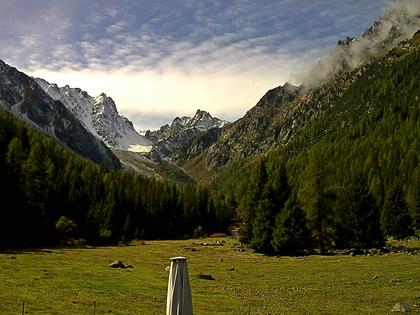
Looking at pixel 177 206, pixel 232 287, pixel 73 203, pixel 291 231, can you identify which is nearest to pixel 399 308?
pixel 232 287

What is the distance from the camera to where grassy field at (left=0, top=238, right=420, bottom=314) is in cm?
3058

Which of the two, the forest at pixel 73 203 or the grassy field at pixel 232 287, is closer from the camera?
the grassy field at pixel 232 287

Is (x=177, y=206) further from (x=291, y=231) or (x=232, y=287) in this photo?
(x=232, y=287)

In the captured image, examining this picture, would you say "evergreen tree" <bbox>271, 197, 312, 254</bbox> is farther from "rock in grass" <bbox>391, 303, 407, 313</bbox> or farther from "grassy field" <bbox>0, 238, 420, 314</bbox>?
"rock in grass" <bbox>391, 303, 407, 313</bbox>

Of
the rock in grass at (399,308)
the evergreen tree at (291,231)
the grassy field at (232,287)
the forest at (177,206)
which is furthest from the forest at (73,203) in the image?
the rock in grass at (399,308)

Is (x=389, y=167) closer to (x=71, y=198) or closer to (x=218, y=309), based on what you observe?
(x=71, y=198)

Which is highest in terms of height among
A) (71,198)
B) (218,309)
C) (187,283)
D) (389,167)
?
(389,167)

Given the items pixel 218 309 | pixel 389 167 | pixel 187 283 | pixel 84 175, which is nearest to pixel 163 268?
pixel 218 309

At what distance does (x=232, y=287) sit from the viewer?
43.1 metres

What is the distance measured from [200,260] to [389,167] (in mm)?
99575

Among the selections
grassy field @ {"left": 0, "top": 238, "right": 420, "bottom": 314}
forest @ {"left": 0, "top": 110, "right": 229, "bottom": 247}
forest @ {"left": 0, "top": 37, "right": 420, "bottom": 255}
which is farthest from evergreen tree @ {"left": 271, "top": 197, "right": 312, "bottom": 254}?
forest @ {"left": 0, "top": 110, "right": 229, "bottom": 247}

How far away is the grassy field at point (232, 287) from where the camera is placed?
1204 inches

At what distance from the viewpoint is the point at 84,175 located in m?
118

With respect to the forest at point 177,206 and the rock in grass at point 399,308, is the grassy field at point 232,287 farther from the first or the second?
the forest at point 177,206
